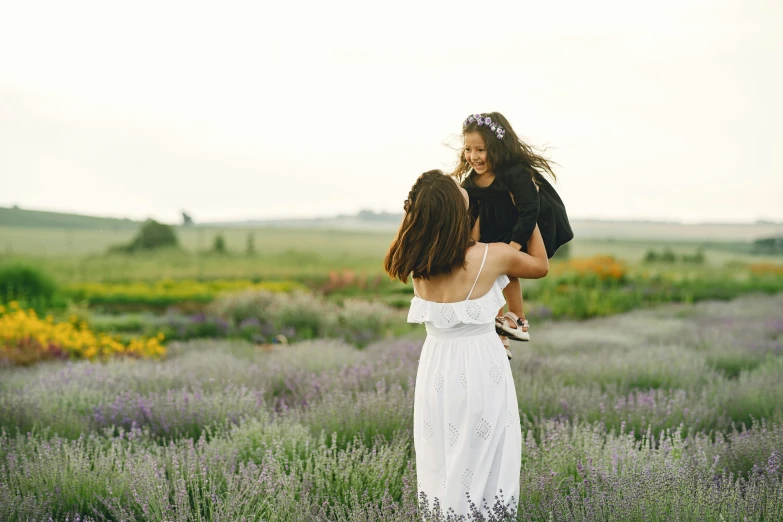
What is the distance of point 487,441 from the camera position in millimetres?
2641

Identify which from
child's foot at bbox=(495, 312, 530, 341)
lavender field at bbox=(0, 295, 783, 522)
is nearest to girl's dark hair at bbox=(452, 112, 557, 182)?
child's foot at bbox=(495, 312, 530, 341)

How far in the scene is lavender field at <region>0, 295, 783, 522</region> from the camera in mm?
2873

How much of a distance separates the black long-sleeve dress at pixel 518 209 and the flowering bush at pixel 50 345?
5.50 meters

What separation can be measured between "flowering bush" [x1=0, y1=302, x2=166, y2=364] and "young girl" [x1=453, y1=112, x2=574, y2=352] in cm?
549

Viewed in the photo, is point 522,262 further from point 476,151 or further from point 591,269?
point 591,269

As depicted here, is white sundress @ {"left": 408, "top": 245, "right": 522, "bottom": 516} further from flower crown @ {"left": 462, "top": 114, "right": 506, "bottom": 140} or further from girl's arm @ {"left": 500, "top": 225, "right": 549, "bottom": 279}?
flower crown @ {"left": 462, "top": 114, "right": 506, "bottom": 140}

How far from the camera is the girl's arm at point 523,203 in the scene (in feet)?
9.16

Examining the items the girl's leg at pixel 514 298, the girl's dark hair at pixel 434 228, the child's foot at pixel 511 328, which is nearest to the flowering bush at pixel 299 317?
the girl's leg at pixel 514 298

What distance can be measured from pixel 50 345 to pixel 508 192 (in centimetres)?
666

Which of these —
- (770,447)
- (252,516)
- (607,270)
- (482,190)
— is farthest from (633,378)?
(607,270)

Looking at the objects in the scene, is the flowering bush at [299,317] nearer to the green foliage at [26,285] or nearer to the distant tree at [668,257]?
the green foliage at [26,285]

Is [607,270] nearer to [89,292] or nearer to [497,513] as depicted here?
[89,292]

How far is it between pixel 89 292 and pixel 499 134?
11.6 meters

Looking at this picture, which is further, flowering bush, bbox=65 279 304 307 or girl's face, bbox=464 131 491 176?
flowering bush, bbox=65 279 304 307
